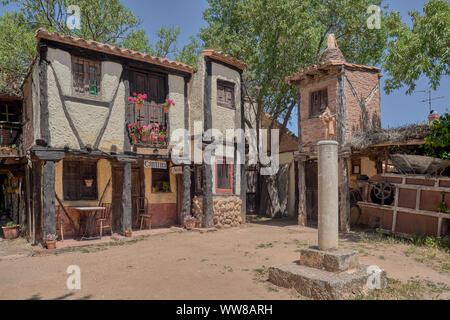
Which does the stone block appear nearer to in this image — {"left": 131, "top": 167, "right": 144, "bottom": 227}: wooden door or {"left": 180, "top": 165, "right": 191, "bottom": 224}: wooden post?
{"left": 180, "top": 165, "right": 191, "bottom": 224}: wooden post

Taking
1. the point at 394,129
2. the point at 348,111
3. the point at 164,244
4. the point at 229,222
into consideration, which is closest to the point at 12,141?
the point at 164,244

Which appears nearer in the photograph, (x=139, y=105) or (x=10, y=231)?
(x=139, y=105)

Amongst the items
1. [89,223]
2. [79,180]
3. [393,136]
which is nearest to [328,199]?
[393,136]

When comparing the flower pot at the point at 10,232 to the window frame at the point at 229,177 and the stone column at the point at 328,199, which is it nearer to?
the window frame at the point at 229,177

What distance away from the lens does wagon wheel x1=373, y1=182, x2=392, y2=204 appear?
31.5ft

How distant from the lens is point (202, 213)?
40.4 ft

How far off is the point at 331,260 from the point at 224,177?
26.4 feet

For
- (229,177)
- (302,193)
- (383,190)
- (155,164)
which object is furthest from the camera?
(229,177)

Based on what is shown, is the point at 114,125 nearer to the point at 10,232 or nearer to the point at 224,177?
the point at 224,177

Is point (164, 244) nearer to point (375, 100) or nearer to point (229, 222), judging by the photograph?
point (229, 222)

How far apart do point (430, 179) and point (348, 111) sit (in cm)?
388

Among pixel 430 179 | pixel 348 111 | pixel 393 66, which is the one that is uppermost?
pixel 393 66

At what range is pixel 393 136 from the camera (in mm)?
9570

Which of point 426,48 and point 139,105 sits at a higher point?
point 426,48
